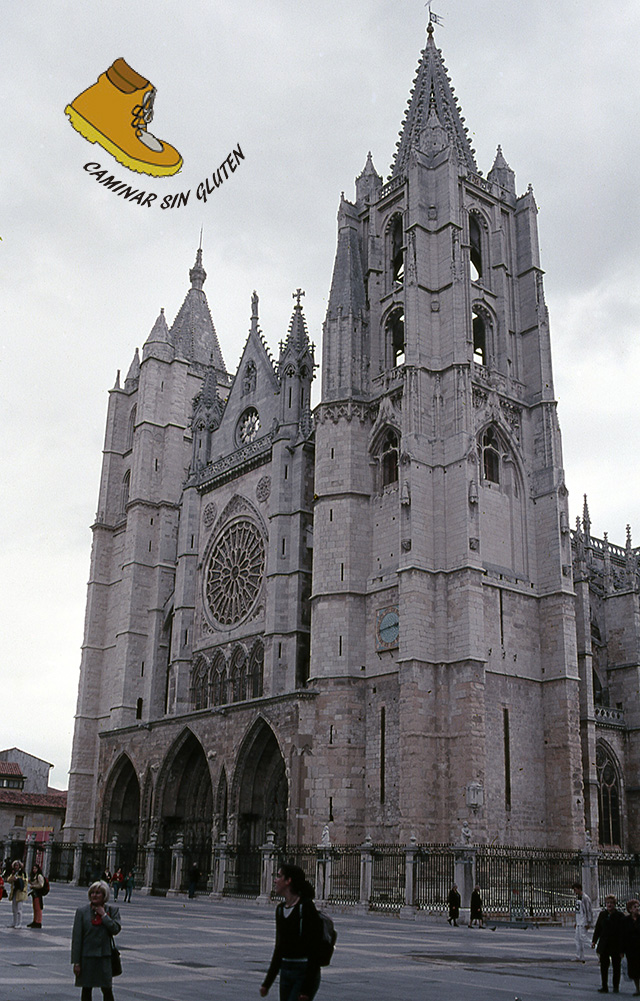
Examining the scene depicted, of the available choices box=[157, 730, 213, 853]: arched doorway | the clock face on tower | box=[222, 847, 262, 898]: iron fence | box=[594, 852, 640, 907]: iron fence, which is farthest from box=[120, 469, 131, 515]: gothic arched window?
box=[594, 852, 640, 907]: iron fence

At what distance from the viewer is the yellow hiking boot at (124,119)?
900 cm

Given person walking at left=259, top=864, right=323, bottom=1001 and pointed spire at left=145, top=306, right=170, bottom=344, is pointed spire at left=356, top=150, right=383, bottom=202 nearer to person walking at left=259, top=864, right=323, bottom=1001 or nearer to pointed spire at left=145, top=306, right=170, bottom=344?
pointed spire at left=145, top=306, right=170, bottom=344

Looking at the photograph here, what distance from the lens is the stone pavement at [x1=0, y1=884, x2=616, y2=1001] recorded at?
10281 mm

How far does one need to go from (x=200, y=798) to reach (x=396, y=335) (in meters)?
20.4

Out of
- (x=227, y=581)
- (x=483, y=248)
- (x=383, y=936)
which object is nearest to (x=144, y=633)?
(x=227, y=581)

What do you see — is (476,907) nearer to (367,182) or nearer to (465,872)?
(465,872)

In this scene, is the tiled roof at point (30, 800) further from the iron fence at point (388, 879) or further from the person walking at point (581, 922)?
the person walking at point (581, 922)

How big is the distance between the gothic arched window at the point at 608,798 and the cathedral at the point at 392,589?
11 cm

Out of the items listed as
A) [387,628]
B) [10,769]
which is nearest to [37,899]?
[387,628]

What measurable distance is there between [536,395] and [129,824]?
25.7 meters

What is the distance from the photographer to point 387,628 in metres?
32.5

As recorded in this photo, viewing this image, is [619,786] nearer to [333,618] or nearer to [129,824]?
[333,618]

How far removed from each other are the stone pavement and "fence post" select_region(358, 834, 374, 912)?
3578 millimetres

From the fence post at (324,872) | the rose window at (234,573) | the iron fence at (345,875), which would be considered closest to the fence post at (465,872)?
the iron fence at (345,875)
